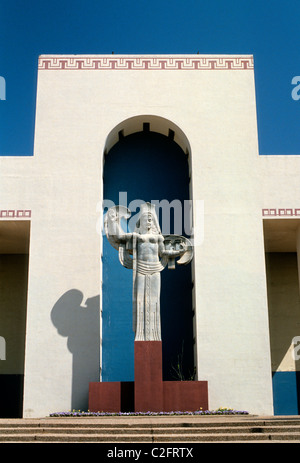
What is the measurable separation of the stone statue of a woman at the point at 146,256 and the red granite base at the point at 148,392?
413 mm

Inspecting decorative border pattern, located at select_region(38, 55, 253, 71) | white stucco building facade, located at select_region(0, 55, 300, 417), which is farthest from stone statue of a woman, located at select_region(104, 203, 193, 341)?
decorative border pattern, located at select_region(38, 55, 253, 71)

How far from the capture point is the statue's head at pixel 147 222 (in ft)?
45.9

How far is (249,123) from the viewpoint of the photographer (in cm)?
1648

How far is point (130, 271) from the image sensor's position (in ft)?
53.9

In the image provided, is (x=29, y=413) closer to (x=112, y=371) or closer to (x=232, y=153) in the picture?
(x=112, y=371)

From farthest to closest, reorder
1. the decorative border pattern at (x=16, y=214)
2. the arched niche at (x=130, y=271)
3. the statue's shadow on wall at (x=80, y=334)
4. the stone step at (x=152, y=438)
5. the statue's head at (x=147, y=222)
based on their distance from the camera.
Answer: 1. the arched niche at (x=130, y=271)
2. the decorative border pattern at (x=16, y=214)
3. the statue's shadow on wall at (x=80, y=334)
4. the statue's head at (x=147, y=222)
5. the stone step at (x=152, y=438)

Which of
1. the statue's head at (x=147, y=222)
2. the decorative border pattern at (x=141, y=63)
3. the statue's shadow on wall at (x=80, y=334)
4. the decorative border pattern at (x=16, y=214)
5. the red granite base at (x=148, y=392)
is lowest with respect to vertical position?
the red granite base at (x=148, y=392)

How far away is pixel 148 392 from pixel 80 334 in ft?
9.18

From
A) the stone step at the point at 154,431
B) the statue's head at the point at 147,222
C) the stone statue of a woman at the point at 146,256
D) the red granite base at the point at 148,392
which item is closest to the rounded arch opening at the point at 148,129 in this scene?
the statue's head at the point at 147,222

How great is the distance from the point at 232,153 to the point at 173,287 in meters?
3.59

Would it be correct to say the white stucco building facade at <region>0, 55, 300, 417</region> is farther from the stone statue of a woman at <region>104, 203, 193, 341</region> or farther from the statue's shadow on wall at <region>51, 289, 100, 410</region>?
the stone statue of a woman at <region>104, 203, 193, 341</region>

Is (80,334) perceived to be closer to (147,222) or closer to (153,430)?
(147,222)

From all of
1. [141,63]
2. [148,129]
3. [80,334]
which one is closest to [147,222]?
[80,334]

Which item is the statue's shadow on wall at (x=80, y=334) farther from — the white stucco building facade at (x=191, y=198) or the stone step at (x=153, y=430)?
the stone step at (x=153, y=430)
